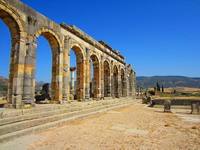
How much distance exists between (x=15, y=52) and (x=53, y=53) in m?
2.98

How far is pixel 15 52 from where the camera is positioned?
22.7 ft

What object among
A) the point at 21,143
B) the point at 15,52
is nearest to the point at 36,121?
the point at 21,143

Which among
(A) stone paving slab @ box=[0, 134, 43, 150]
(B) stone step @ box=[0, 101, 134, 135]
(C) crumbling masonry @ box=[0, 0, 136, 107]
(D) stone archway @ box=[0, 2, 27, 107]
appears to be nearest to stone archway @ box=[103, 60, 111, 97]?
(C) crumbling masonry @ box=[0, 0, 136, 107]

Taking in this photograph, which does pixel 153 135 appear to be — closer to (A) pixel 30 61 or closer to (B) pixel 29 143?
(B) pixel 29 143

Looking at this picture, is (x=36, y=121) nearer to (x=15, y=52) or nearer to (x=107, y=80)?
(x=15, y=52)

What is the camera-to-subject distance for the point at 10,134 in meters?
4.43

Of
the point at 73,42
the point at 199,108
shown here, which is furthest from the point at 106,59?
the point at 199,108

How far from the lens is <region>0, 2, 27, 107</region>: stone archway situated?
6.57 metres

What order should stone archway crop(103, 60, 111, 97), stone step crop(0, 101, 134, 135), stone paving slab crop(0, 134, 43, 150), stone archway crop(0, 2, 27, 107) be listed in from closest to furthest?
stone paving slab crop(0, 134, 43, 150)
stone step crop(0, 101, 134, 135)
stone archway crop(0, 2, 27, 107)
stone archway crop(103, 60, 111, 97)

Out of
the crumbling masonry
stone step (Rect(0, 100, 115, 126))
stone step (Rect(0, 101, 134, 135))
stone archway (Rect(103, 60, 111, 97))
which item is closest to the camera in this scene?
stone step (Rect(0, 101, 134, 135))

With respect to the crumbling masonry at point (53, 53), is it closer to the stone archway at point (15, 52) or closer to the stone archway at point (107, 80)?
the stone archway at point (15, 52)

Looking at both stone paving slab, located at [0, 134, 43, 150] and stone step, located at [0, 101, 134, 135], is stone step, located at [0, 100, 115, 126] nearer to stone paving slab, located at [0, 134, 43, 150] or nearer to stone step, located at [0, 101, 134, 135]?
stone step, located at [0, 101, 134, 135]

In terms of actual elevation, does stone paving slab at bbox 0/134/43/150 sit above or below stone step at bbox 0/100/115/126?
below

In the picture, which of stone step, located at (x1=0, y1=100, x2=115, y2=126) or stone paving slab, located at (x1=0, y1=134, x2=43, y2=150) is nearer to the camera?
stone paving slab, located at (x1=0, y1=134, x2=43, y2=150)
